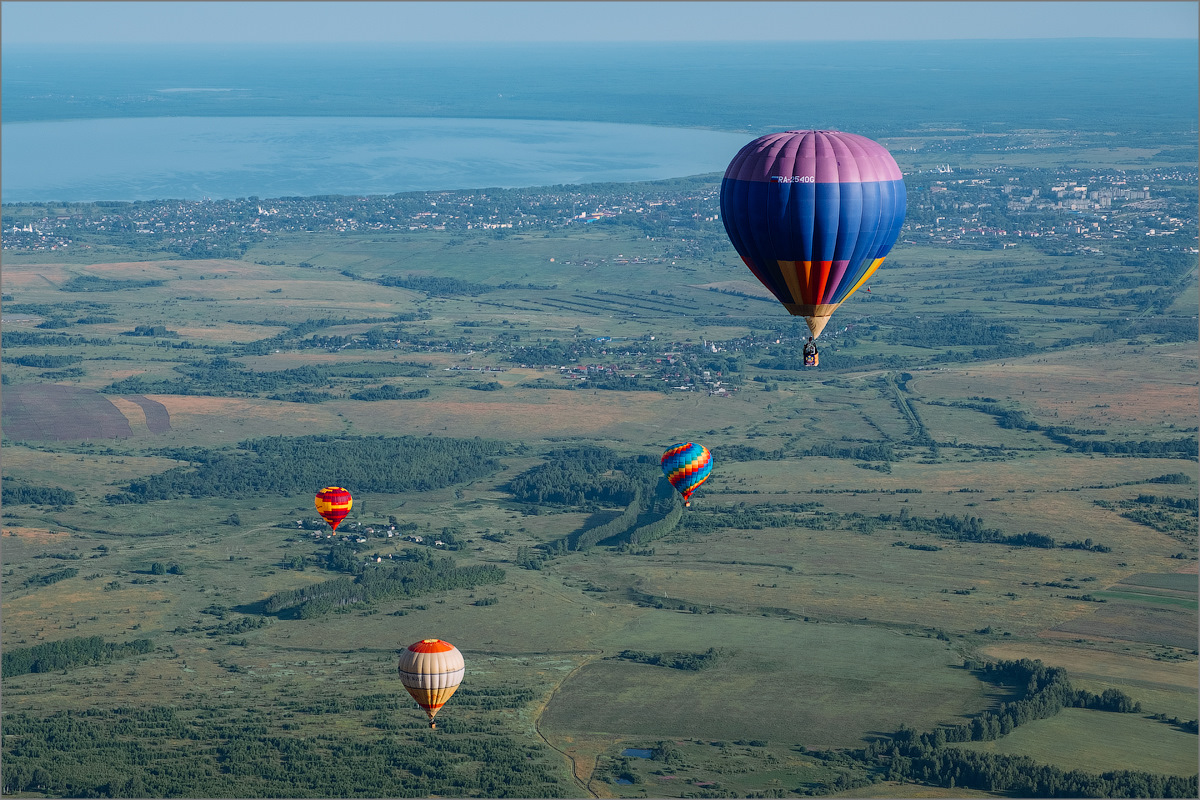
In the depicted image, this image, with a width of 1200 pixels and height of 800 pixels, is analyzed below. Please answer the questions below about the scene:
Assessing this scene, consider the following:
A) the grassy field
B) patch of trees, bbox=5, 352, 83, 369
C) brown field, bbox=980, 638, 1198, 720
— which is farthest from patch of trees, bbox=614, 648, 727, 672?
patch of trees, bbox=5, 352, 83, 369

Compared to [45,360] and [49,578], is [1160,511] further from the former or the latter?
[45,360]

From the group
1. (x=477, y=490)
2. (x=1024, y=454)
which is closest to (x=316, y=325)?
(x=477, y=490)

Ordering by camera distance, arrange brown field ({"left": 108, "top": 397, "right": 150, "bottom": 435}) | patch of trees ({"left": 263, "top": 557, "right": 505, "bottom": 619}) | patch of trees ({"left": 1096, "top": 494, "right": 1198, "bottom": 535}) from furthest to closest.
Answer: brown field ({"left": 108, "top": 397, "right": 150, "bottom": 435}) < patch of trees ({"left": 1096, "top": 494, "right": 1198, "bottom": 535}) < patch of trees ({"left": 263, "top": 557, "right": 505, "bottom": 619})

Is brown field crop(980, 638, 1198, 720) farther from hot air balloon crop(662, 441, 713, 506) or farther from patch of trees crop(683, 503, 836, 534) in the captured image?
patch of trees crop(683, 503, 836, 534)

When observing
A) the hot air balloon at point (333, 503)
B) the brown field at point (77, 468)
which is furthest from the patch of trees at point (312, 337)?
the hot air balloon at point (333, 503)

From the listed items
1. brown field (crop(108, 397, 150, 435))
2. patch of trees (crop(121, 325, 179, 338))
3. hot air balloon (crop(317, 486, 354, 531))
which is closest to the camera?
hot air balloon (crop(317, 486, 354, 531))
